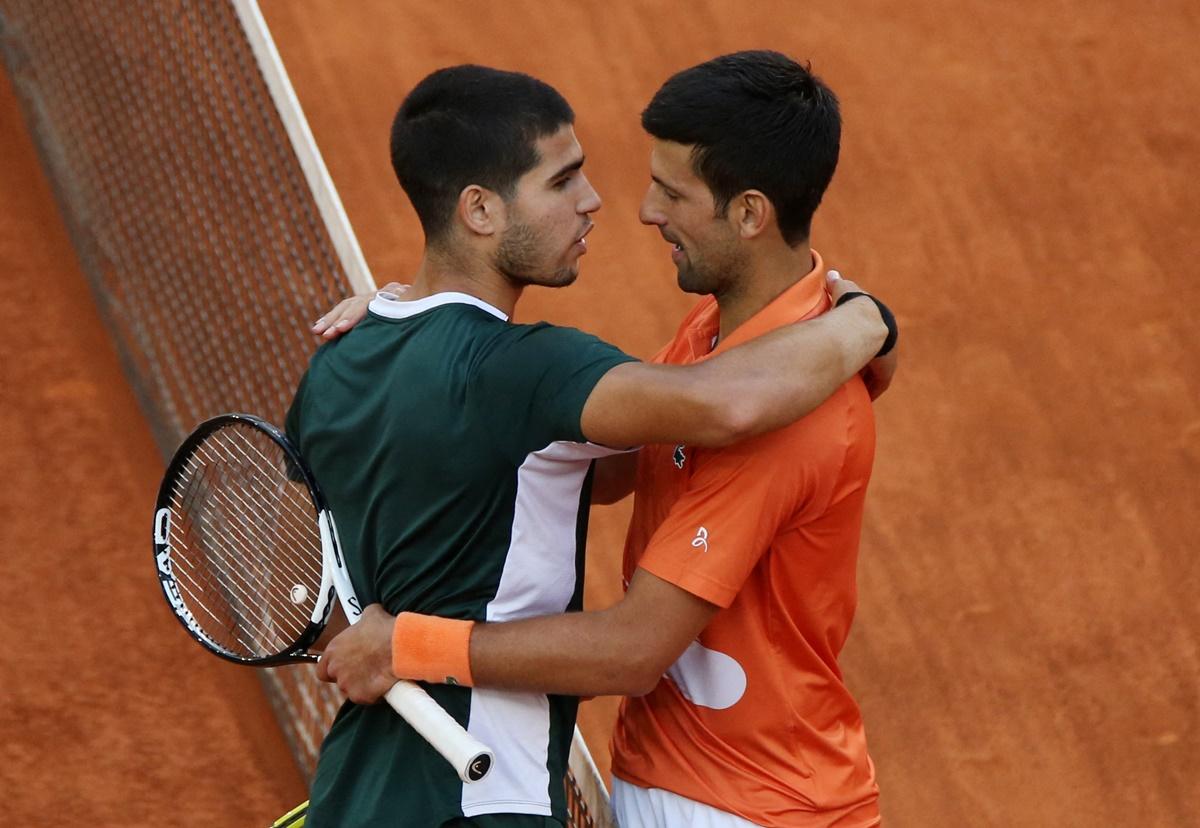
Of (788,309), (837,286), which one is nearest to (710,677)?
(788,309)

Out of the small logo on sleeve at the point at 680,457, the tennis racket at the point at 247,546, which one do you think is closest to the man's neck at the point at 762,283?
the small logo on sleeve at the point at 680,457

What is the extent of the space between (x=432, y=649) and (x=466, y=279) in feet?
2.67

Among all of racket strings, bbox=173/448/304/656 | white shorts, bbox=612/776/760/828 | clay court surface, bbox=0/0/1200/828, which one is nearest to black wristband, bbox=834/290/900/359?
white shorts, bbox=612/776/760/828

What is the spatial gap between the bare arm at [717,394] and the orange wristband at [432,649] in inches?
19.9

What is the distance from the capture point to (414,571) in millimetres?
3209

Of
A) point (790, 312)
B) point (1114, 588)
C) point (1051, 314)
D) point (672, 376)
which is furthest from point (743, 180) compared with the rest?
point (1051, 314)

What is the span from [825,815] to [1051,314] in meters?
A: 5.58

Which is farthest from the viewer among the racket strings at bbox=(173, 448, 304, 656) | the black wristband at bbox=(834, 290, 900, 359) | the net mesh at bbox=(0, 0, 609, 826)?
the net mesh at bbox=(0, 0, 609, 826)

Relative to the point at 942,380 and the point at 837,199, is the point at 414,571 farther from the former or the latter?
the point at 837,199

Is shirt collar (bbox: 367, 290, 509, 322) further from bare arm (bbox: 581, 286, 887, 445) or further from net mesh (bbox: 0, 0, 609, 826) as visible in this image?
net mesh (bbox: 0, 0, 609, 826)

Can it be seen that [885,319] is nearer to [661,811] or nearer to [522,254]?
[522,254]

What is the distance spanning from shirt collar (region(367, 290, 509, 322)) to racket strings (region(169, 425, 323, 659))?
22.9 inches

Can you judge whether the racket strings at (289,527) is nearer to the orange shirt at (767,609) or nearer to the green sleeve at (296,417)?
the green sleeve at (296,417)

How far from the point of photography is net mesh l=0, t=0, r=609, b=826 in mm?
7445
